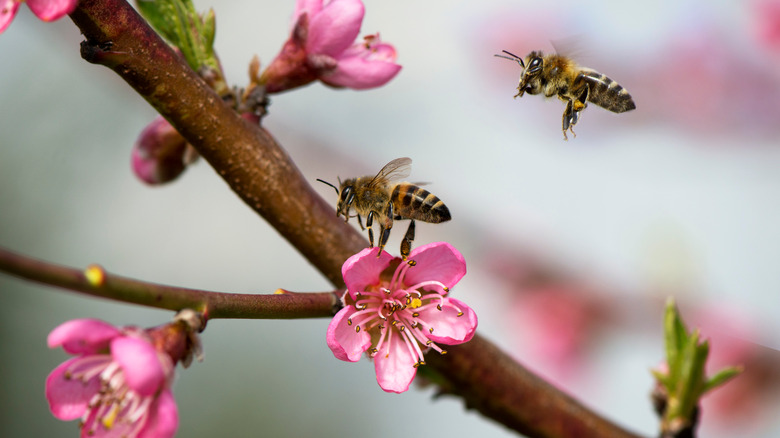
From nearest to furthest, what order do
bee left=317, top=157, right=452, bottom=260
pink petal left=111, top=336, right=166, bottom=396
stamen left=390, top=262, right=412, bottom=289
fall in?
pink petal left=111, top=336, right=166, bottom=396 → stamen left=390, top=262, right=412, bottom=289 → bee left=317, top=157, right=452, bottom=260

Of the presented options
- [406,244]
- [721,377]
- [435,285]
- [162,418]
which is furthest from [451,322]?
[721,377]

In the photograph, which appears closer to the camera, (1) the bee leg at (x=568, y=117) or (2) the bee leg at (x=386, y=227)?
(2) the bee leg at (x=386, y=227)

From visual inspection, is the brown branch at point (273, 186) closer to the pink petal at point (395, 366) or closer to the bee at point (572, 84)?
the pink petal at point (395, 366)

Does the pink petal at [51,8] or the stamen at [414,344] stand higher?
the pink petal at [51,8]

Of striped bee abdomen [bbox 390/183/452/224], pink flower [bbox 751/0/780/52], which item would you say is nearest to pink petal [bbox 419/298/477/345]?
striped bee abdomen [bbox 390/183/452/224]

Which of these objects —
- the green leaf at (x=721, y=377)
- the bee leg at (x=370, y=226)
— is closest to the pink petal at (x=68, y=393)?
the bee leg at (x=370, y=226)

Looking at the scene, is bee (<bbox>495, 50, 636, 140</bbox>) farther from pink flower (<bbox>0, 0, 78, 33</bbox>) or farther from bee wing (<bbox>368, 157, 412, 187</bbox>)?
pink flower (<bbox>0, 0, 78, 33</bbox>)

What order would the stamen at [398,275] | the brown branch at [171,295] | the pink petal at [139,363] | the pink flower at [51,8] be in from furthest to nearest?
1. the stamen at [398,275]
2. the pink flower at [51,8]
3. the pink petal at [139,363]
4. the brown branch at [171,295]
